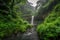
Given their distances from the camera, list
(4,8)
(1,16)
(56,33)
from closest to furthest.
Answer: (56,33) → (1,16) → (4,8)

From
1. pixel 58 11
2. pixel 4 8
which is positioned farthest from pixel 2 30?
pixel 58 11

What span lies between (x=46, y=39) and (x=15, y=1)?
896 cm

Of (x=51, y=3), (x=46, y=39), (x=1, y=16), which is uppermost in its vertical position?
(x=51, y=3)

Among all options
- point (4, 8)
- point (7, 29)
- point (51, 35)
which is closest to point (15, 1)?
point (4, 8)

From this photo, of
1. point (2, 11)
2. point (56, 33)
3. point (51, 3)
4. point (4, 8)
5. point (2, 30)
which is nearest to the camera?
point (56, 33)

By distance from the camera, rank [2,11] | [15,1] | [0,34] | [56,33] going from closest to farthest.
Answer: [56,33]
[0,34]
[2,11]
[15,1]

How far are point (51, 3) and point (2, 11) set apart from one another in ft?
24.8

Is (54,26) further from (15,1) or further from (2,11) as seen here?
(15,1)

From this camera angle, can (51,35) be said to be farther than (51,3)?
No

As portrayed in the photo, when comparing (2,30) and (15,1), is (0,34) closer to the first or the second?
(2,30)

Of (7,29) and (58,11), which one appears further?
(58,11)

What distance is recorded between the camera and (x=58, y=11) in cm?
1323

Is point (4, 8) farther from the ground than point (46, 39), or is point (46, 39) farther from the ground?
point (4, 8)

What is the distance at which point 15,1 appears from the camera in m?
16.6
